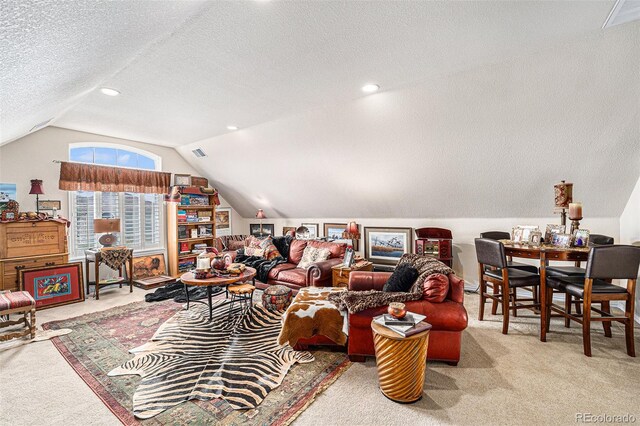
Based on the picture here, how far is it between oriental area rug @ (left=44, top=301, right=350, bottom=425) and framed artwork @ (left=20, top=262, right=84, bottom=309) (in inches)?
33.5

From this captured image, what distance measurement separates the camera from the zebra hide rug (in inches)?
86.9

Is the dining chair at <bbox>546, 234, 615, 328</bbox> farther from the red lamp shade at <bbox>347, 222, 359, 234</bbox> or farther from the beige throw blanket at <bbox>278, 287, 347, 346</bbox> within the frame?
the red lamp shade at <bbox>347, 222, 359, 234</bbox>

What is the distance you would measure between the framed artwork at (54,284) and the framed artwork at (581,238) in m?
6.65

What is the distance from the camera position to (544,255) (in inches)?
116

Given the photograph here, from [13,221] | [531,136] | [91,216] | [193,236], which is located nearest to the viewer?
[531,136]

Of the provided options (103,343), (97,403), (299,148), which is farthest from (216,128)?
(97,403)

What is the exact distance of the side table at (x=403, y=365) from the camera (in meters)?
2.09

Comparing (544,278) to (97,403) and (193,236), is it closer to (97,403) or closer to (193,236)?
(97,403)

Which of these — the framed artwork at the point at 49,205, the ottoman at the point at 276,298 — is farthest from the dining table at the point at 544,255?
the framed artwork at the point at 49,205

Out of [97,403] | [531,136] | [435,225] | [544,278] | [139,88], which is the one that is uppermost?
[139,88]

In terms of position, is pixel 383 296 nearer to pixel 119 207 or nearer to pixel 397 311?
pixel 397 311

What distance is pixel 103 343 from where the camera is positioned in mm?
3129

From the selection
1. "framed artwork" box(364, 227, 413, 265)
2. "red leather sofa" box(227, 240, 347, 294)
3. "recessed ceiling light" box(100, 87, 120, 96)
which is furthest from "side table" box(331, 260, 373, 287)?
"recessed ceiling light" box(100, 87, 120, 96)

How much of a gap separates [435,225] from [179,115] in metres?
4.56
